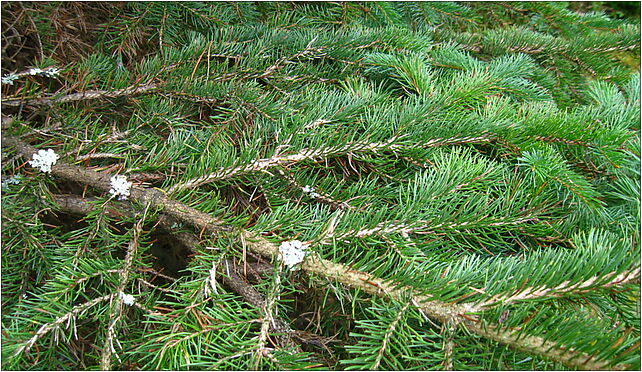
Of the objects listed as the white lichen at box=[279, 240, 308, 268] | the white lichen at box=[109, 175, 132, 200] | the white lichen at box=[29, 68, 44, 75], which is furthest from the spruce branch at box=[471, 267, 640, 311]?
the white lichen at box=[29, 68, 44, 75]

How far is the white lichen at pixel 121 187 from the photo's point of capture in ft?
2.79

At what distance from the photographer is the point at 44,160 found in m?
0.89

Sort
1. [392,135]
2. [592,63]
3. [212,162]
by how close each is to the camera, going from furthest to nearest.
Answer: [592,63], [392,135], [212,162]

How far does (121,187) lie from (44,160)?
19 centimetres

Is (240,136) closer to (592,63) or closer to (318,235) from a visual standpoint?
(318,235)

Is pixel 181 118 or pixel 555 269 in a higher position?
pixel 555 269

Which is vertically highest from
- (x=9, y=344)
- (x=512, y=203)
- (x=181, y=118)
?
(x=512, y=203)

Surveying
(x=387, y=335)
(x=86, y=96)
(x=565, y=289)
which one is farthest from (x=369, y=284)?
(x=86, y=96)

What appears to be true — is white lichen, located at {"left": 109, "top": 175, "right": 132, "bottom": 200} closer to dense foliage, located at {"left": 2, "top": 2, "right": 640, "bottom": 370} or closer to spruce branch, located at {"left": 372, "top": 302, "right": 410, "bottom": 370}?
dense foliage, located at {"left": 2, "top": 2, "right": 640, "bottom": 370}

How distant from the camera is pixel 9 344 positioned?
670 mm

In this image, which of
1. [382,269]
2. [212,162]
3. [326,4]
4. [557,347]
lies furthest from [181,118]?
[557,347]

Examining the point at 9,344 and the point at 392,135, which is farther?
the point at 392,135

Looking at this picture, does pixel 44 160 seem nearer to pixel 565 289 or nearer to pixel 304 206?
pixel 304 206

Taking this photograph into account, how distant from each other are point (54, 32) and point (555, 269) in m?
1.41
